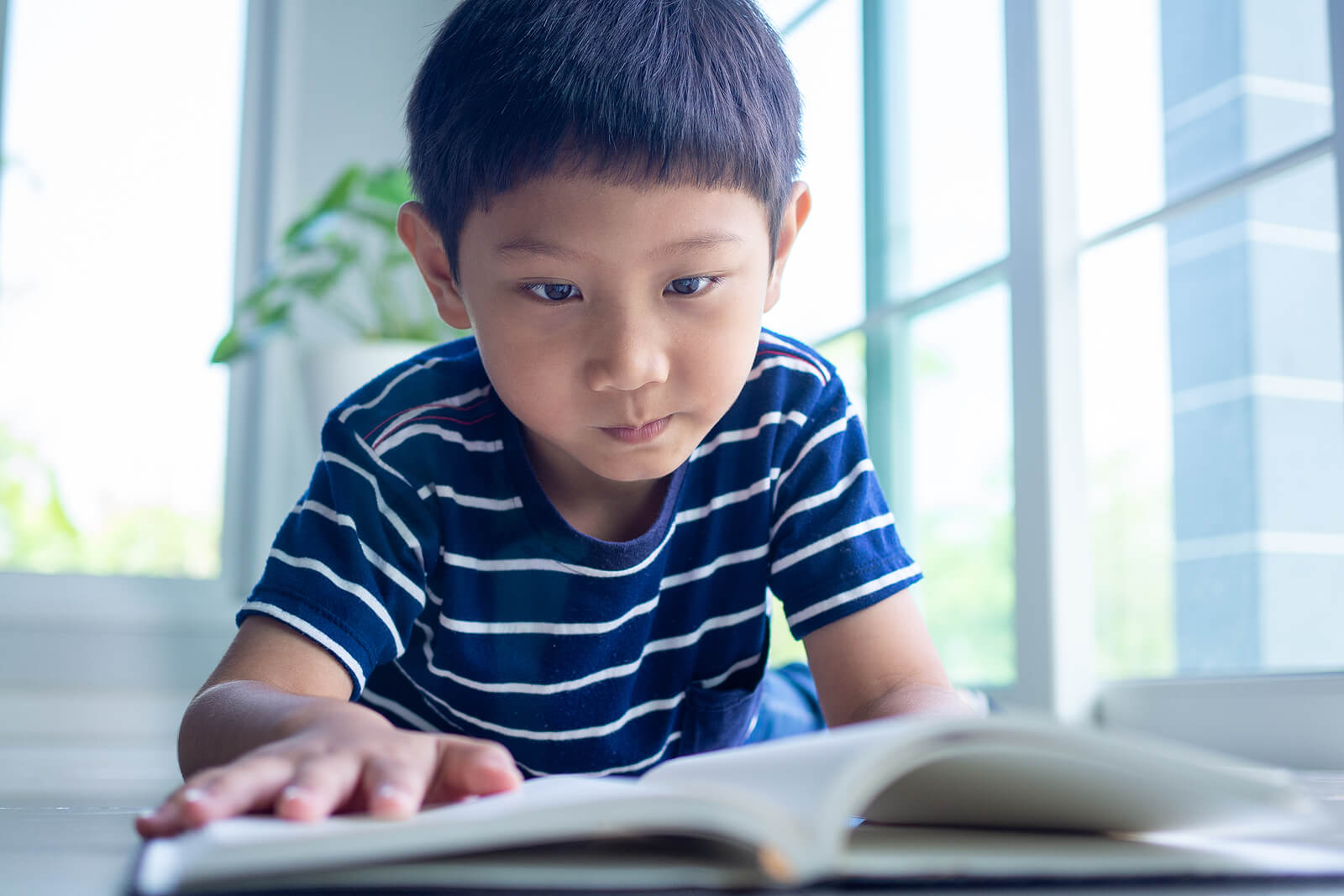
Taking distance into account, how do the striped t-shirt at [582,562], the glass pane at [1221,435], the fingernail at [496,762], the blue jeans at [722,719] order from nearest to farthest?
1. the fingernail at [496,762]
2. the striped t-shirt at [582,562]
3. the blue jeans at [722,719]
4. the glass pane at [1221,435]

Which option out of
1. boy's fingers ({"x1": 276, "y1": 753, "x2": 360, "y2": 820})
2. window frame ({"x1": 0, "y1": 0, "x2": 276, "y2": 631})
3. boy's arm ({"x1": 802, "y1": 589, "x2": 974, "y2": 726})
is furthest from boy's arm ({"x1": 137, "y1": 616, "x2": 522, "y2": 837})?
window frame ({"x1": 0, "y1": 0, "x2": 276, "y2": 631})

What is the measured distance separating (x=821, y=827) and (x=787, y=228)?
58cm

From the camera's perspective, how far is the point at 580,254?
63 cm

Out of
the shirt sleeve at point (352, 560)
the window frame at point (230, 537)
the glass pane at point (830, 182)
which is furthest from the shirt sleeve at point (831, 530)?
the window frame at point (230, 537)

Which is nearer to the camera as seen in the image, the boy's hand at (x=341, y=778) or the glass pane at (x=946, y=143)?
the boy's hand at (x=341, y=778)

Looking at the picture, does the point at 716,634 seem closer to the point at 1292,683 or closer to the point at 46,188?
the point at 1292,683

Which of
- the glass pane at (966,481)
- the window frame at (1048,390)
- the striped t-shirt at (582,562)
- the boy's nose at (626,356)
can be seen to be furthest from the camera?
the glass pane at (966,481)

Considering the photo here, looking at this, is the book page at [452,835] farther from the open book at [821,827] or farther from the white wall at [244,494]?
the white wall at [244,494]

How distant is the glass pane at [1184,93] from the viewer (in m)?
1.19

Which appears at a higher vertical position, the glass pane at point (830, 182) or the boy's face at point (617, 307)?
the glass pane at point (830, 182)

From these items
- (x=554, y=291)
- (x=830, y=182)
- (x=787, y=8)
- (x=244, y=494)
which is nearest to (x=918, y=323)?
(x=830, y=182)

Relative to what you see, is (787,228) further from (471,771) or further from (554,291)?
(471,771)

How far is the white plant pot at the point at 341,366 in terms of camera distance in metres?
1.83

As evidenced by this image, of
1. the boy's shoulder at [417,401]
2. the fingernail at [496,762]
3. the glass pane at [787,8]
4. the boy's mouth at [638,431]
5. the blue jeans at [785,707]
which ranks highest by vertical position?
the glass pane at [787,8]
